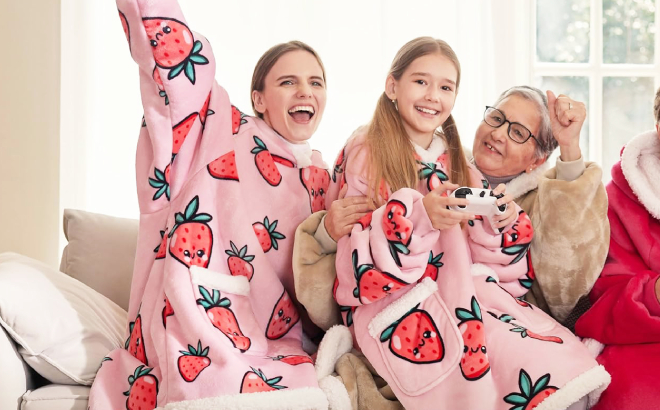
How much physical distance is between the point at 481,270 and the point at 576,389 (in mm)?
357

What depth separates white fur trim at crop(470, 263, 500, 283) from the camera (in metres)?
1.59

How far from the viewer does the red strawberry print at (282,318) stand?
1.67 metres

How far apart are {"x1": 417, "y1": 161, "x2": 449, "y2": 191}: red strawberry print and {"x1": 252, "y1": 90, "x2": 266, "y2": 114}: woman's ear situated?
48 cm

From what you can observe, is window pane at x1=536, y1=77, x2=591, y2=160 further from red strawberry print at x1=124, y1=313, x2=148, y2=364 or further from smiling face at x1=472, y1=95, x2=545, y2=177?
red strawberry print at x1=124, y1=313, x2=148, y2=364

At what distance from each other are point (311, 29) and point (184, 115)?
1.37 meters

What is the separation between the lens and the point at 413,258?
1.44m

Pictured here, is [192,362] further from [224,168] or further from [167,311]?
[224,168]

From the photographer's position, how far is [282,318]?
5.54 ft

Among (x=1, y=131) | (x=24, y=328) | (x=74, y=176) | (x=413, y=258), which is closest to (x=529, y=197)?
(x=413, y=258)

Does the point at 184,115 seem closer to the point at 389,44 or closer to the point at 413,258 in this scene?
the point at 413,258

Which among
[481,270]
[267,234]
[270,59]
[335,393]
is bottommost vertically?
[335,393]

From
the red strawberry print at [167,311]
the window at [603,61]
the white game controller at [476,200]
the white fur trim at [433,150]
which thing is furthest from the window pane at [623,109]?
the red strawberry print at [167,311]

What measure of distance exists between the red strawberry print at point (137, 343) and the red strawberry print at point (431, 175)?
0.77 metres

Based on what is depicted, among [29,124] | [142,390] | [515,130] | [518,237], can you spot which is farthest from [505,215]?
[29,124]
